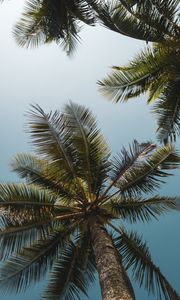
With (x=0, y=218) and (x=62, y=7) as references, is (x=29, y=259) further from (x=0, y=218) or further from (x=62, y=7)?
(x=62, y=7)

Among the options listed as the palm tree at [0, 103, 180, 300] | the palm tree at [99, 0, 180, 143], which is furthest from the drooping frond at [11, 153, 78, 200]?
the palm tree at [99, 0, 180, 143]

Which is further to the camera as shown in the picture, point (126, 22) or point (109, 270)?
point (126, 22)

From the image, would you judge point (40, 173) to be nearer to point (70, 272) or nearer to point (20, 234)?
point (20, 234)

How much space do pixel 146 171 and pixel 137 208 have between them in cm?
102

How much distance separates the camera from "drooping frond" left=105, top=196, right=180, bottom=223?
13.0 m

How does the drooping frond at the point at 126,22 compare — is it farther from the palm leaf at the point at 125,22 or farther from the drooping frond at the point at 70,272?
the drooping frond at the point at 70,272

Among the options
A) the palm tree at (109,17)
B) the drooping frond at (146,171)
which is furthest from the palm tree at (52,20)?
the drooping frond at (146,171)

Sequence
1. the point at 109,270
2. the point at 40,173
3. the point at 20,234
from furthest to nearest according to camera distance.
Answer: the point at 40,173, the point at 20,234, the point at 109,270

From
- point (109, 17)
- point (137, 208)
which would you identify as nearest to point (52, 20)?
point (109, 17)

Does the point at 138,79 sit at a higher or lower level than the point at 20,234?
higher

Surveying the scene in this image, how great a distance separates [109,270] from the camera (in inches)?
387

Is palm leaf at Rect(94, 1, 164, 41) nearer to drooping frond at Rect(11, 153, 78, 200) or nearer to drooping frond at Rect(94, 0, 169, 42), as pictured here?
drooping frond at Rect(94, 0, 169, 42)

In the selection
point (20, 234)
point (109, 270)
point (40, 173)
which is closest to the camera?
point (109, 270)

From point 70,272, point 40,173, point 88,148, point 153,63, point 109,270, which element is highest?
point 153,63
